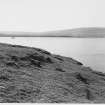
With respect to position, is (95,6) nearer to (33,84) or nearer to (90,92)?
(90,92)

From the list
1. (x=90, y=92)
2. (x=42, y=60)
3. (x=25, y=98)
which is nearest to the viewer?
(x=25, y=98)

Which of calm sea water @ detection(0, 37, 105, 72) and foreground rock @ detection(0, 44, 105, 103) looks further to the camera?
calm sea water @ detection(0, 37, 105, 72)

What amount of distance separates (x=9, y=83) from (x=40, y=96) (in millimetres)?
1126

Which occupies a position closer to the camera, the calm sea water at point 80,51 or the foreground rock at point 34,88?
the foreground rock at point 34,88

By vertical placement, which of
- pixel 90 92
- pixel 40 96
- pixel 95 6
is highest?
pixel 95 6

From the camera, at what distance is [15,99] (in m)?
5.31

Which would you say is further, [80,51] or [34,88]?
[80,51]

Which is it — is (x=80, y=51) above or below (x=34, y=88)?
below

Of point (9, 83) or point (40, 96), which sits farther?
point (9, 83)

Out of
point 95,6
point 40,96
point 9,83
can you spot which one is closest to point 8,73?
point 9,83

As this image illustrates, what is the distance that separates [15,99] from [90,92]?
346cm

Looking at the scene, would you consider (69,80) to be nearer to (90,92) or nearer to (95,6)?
(90,92)

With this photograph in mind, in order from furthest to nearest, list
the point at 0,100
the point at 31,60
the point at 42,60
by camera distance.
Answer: the point at 42,60
the point at 31,60
the point at 0,100

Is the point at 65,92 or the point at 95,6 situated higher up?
the point at 95,6
